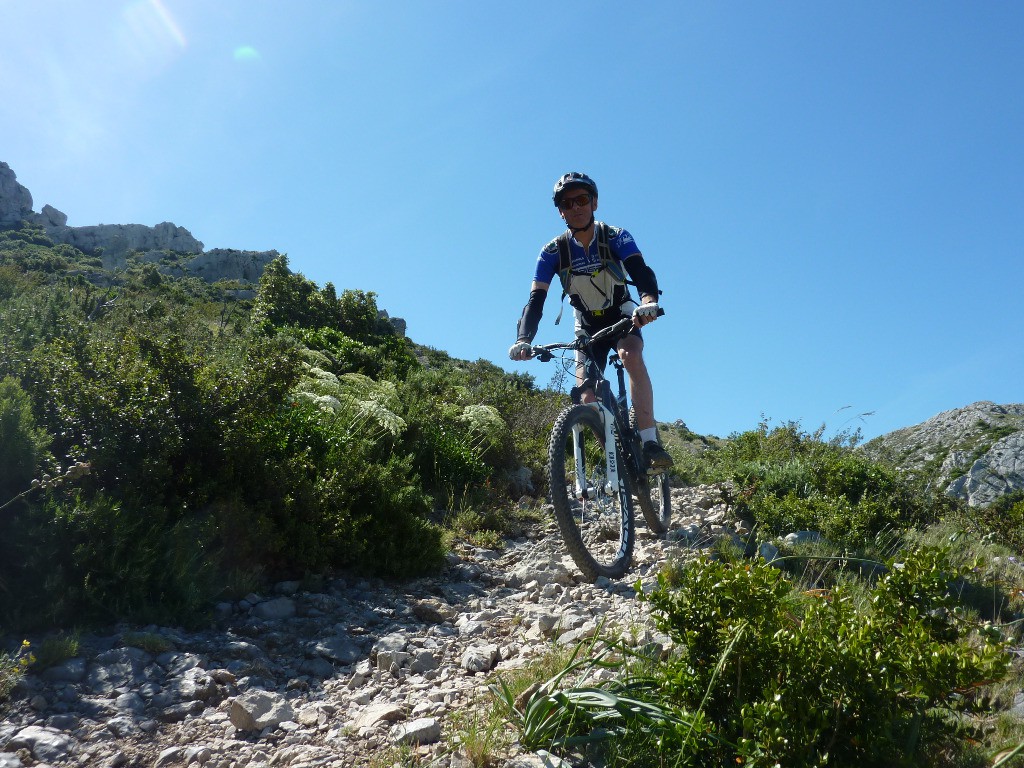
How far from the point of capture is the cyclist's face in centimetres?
478

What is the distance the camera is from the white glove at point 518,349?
456cm

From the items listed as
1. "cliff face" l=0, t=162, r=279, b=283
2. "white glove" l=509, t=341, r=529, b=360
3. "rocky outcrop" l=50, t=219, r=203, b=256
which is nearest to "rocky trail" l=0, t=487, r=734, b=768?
"white glove" l=509, t=341, r=529, b=360

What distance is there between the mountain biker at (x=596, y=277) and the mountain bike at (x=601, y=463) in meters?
0.09

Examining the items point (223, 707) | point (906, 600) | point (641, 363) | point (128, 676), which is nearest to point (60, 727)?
point (128, 676)

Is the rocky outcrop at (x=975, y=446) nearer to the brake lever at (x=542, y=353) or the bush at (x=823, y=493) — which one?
the bush at (x=823, y=493)

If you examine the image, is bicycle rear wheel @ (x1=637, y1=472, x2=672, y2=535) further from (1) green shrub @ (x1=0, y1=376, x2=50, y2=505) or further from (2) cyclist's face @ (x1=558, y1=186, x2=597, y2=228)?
(1) green shrub @ (x1=0, y1=376, x2=50, y2=505)

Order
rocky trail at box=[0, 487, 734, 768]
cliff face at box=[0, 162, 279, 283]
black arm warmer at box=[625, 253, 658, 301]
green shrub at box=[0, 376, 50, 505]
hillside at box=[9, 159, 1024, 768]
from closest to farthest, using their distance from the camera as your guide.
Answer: hillside at box=[9, 159, 1024, 768] < rocky trail at box=[0, 487, 734, 768] < green shrub at box=[0, 376, 50, 505] < black arm warmer at box=[625, 253, 658, 301] < cliff face at box=[0, 162, 279, 283]

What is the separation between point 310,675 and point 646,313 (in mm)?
2865

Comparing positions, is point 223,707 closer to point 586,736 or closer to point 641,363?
point 586,736

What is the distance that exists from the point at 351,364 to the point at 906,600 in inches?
341

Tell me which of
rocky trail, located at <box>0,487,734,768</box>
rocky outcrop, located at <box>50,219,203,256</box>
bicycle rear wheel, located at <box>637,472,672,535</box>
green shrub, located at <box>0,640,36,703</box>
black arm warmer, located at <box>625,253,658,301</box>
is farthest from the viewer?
rocky outcrop, located at <box>50,219,203,256</box>

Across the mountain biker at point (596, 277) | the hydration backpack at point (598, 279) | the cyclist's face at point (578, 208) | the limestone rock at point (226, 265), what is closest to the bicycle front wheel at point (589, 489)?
the mountain biker at point (596, 277)

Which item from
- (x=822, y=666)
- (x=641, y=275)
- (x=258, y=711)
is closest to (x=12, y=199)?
(x=641, y=275)

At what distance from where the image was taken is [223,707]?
2.72 m
